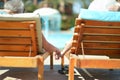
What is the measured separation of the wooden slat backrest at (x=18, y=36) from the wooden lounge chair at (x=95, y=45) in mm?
529

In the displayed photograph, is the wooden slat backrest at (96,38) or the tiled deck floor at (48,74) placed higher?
the wooden slat backrest at (96,38)

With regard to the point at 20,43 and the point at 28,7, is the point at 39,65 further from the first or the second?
the point at 28,7

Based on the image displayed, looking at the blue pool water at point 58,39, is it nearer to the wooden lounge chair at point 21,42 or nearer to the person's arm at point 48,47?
the person's arm at point 48,47

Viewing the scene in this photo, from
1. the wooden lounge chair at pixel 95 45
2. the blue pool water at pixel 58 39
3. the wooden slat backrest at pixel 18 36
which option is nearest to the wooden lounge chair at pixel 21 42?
the wooden slat backrest at pixel 18 36

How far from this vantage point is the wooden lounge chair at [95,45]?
402cm

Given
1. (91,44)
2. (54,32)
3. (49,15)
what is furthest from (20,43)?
(54,32)

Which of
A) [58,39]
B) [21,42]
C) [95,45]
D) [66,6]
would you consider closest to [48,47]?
[21,42]

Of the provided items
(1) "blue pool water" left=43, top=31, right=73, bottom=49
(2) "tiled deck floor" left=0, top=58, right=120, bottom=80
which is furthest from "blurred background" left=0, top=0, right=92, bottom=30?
(2) "tiled deck floor" left=0, top=58, right=120, bottom=80

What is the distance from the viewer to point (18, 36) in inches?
166

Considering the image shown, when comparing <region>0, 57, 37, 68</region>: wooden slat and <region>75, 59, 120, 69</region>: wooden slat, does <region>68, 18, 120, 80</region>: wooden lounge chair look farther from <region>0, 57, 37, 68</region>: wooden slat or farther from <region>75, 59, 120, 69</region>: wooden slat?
<region>0, 57, 37, 68</region>: wooden slat

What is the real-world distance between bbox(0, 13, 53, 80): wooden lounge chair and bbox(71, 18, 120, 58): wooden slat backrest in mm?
489

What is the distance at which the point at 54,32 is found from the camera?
14539mm

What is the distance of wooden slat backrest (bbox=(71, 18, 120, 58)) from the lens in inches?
164

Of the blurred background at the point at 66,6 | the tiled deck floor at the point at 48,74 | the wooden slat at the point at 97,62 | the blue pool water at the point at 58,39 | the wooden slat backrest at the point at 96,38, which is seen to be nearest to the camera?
the wooden slat at the point at 97,62
